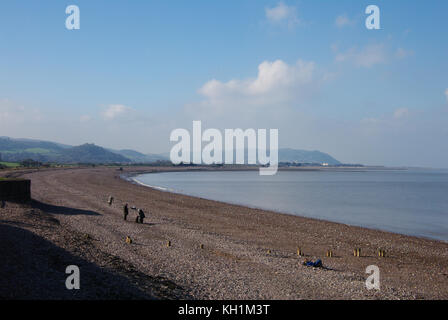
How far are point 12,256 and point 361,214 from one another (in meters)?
36.1

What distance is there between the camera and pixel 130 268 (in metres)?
13.0

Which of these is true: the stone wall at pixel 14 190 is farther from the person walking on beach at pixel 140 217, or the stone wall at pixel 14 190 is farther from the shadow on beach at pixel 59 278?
the shadow on beach at pixel 59 278

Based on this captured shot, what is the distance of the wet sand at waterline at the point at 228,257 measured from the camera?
11.7m

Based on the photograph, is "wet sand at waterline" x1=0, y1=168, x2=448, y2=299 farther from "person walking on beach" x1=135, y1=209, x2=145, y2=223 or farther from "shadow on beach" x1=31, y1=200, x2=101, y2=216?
"person walking on beach" x1=135, y1=209, x2=145, y2=223

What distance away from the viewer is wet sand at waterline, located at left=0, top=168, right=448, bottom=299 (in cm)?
1174

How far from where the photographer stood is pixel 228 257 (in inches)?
661

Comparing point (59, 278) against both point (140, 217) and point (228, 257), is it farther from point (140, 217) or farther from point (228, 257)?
point (140, 217)

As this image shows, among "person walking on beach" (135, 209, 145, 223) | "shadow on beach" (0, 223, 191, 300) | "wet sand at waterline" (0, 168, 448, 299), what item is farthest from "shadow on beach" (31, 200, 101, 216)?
"shadow on beach" (0, 223, 191, 300)

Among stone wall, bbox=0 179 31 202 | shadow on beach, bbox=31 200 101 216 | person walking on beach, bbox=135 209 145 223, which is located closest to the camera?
stone wall, bbox=0 179 31 202

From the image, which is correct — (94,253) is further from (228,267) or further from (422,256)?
(422,256)

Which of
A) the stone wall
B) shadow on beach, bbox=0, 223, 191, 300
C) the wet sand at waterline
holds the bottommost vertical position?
the wet sand at waterline

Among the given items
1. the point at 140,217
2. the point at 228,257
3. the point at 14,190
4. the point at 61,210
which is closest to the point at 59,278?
the point at 228,257

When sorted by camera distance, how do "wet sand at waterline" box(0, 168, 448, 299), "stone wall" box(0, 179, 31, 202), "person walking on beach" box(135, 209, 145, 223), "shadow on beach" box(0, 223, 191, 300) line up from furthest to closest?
"person walking on beach" box(135, 209, 145, 223)
"stone wall" box(0, 179, 31, 202)
"wet sand at waterline" box(0, 168, 448, 299)
"shadow on beach" box(0, 223, 191, 300)

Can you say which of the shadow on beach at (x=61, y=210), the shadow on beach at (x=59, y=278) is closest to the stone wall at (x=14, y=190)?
the shadow on beach at (x=61, y=210)
